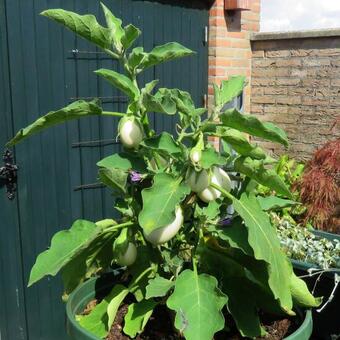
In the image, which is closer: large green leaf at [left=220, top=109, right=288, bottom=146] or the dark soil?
large green leaf at [left=220, top=109, right=288, bottom=146]

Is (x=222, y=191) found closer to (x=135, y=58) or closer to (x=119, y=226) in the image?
(x=119, y=226)

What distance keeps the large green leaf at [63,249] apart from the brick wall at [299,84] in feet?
10.1

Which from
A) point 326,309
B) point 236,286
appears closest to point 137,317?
point 236,286

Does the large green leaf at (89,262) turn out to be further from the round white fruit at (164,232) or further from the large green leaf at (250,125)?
the large green leaf at (250,125)

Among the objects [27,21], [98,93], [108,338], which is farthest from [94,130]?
[108,338]

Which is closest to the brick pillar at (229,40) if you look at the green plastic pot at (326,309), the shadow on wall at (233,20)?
the shadow on wall at (233,20)

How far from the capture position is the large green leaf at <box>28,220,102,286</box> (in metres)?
1.48

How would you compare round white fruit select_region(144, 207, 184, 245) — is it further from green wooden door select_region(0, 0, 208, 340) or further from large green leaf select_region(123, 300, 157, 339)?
green wooden door select_region(0, 0, 208, 340)

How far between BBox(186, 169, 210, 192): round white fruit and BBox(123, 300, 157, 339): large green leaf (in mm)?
445

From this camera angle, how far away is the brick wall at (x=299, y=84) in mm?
4254

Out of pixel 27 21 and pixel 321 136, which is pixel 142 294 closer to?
pixel 27 21

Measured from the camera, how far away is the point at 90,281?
185 centimetres

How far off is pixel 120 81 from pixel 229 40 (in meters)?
2.86

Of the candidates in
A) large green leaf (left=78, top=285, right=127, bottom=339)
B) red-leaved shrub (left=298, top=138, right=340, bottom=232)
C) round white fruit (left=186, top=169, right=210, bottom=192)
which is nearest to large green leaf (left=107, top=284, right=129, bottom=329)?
large green leaf (left=78, top=285, right=127, bottom=339)
